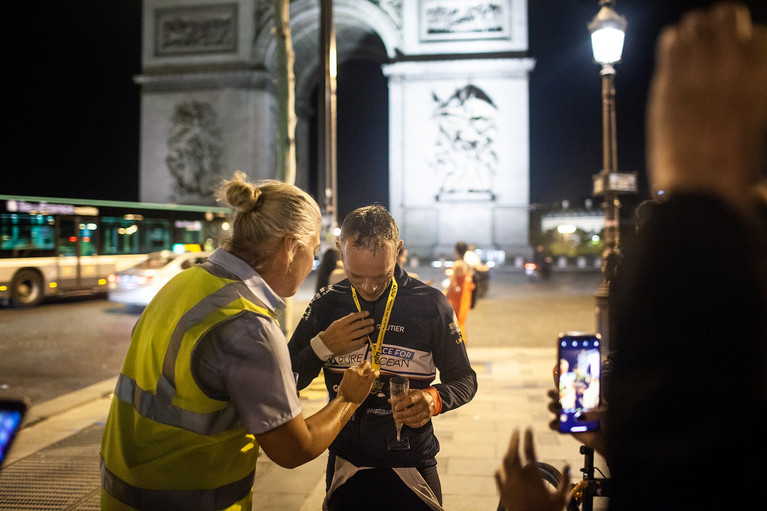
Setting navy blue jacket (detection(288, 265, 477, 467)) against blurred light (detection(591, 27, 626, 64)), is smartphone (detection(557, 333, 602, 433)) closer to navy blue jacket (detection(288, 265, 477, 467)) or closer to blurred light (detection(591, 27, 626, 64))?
navy blue jacket (detection(288, 265, 477, 467))

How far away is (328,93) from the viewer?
27.8 feet

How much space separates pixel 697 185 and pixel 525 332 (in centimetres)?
1058

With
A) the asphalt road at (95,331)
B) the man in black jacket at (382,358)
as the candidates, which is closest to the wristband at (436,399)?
the man in black jacket at (382,358)

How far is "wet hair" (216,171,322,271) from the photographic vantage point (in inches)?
67.8

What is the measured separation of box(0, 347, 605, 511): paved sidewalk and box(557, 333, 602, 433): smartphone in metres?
2.16

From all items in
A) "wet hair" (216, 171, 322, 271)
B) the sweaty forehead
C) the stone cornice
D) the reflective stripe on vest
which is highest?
the stone cornice

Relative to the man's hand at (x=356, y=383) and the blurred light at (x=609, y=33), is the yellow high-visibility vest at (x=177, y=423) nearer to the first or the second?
the man's hand at (x=356, y=383)

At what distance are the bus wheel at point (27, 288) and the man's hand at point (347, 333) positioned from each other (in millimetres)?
15729

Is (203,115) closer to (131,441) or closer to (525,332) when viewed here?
(525,332)

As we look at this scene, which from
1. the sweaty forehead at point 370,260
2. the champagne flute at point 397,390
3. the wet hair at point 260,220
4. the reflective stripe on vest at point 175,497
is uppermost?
the wet hair at point 260,220

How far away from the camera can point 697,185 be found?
2.89 ft

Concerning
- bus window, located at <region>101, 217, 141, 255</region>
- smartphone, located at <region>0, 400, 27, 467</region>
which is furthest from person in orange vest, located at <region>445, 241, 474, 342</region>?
bus window, located at <region>101, 217, 141, 255</region>

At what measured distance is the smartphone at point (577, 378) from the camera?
1.64 m

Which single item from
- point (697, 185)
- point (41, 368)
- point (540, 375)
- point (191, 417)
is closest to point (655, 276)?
point (697, 185)
